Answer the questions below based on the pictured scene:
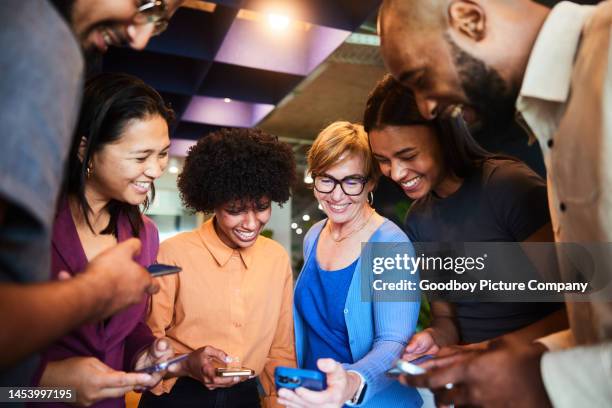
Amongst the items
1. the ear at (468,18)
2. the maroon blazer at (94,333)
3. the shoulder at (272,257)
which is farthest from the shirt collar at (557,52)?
the shoulder at (272,257)

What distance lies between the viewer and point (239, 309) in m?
1.86

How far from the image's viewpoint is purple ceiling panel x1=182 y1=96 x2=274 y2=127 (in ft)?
16.8

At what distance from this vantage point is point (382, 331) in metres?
1.61

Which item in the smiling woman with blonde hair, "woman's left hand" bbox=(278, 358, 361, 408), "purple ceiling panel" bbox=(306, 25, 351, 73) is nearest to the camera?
"woman's left hand" bbox=(278, 358, 361, 408)

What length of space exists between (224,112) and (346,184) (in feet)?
12.3

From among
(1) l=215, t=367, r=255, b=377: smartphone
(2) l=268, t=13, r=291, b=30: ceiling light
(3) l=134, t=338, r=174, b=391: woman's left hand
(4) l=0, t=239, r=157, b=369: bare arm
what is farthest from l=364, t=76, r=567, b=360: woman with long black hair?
(2) l=268, t=13, r=291, b=30: ceiling light

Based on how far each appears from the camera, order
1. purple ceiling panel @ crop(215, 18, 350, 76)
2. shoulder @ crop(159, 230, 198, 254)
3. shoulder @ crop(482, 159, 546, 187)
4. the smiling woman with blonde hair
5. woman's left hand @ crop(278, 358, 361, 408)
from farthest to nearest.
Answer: purple ceiling panel @ crop(215, 18, 350, 76)
shoulder @ crop(159, 230, 198, 254)
the smiling woman with blonde hair
shoulder @ crop(482, 159, 546, 187)
woman's left hand @ crop(278, 358, 361, 408)

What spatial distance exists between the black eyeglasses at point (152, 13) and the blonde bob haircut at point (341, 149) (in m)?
0.94

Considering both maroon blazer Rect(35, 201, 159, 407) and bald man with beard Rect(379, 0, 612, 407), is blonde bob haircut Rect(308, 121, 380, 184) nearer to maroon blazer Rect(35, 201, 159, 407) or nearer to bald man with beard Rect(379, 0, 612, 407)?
bald man with beard Rect(379, 0, 612, 407)

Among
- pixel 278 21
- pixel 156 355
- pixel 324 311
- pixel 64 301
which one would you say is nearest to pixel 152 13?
pixel 64 301

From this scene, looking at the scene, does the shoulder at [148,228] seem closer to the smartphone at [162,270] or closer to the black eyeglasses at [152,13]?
the smartphone at [162,270]

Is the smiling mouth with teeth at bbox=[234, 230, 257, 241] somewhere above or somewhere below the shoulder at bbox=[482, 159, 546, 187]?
below

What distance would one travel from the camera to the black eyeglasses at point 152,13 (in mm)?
1020

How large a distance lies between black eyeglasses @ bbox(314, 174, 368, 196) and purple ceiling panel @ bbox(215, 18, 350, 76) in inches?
80.3
